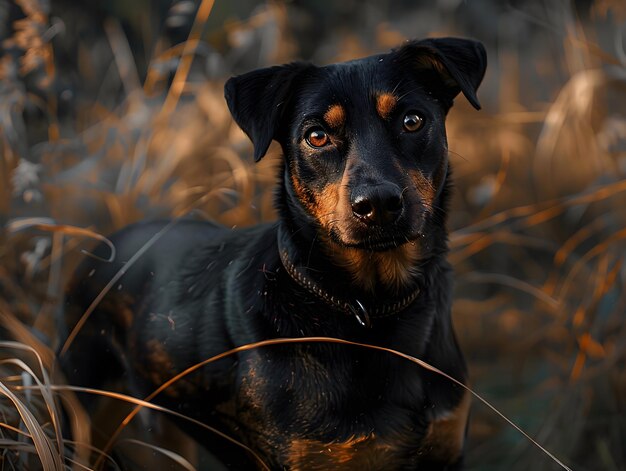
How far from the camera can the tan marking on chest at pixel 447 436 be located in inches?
93.7

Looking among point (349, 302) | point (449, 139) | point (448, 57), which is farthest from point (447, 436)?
point (449, 139)

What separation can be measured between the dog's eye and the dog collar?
347 millimetres

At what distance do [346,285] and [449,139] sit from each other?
1.38 metres

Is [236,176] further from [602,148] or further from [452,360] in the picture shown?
[602,148]

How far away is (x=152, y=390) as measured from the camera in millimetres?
2807

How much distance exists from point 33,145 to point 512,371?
2.41 meters

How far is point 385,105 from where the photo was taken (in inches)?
90.4

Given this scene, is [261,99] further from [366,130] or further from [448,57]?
[448,57]

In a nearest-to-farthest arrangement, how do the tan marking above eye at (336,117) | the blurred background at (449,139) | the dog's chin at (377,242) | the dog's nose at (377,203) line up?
the dog's nose at (377,203), the dog's chin at (377,242), the tan marking above eye at (336,117), the blurred background at (449,139)

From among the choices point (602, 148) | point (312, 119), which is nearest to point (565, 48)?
point (602, 148)

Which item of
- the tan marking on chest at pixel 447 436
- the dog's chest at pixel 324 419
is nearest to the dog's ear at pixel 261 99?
the dog's chest at pixel 324 419

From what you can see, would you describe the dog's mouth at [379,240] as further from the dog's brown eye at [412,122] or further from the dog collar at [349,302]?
the dog's brown eye at [412,122]

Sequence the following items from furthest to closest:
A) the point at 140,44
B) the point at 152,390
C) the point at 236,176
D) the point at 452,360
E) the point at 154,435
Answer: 1. the point at 140,44
2. the point at 236,176
3. the point at 154,435
4. the point at 152,390
5. the point at 452,360

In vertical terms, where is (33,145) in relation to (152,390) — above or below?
above
